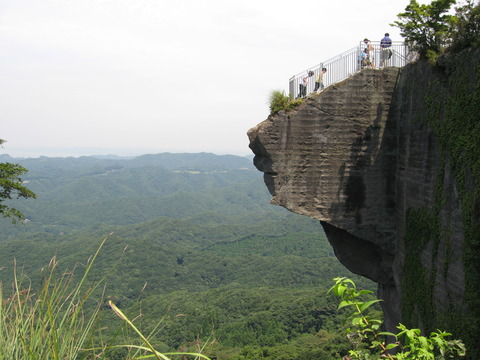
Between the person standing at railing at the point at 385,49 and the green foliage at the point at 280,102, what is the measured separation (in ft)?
7.04

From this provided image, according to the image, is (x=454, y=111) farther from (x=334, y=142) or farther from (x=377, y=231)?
(x=377, y=231)

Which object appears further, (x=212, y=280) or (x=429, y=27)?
(x=212, y=280)

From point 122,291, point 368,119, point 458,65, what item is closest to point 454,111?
point 458,65

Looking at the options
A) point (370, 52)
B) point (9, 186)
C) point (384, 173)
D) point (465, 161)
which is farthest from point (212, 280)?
point (465, 161)

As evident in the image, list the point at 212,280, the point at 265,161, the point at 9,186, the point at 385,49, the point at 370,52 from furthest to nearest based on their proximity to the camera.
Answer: the point at 212,280 < the point at 9,186 < the point at 265,161 < the point at 370,52 < the point at 385,49

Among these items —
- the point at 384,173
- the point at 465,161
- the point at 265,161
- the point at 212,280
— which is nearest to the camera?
the point at 465,161

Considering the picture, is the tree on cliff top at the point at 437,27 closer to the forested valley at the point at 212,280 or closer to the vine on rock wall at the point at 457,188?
the vine on rock wall at the point at 457,188

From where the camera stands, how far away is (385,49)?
9.30 meters

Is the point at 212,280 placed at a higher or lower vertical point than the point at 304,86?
lower

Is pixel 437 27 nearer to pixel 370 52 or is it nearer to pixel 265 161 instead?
pixel 370 52

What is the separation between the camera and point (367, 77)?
9.23 meters

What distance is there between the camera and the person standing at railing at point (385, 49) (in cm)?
929

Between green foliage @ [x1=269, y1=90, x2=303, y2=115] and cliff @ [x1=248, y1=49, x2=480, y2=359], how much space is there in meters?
0.19

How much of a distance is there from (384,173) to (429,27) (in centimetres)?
337
